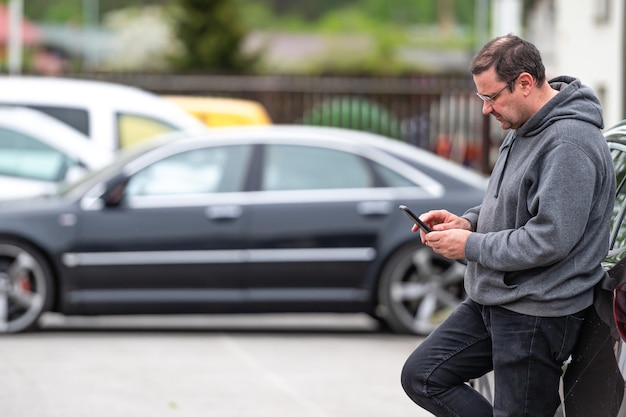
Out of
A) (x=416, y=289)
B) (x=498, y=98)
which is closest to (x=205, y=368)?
(x=416, y=289)

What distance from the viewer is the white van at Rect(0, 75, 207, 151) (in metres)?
14.1

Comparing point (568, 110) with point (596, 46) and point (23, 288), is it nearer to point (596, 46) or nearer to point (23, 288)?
point (23, 288)

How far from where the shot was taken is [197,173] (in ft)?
34.8

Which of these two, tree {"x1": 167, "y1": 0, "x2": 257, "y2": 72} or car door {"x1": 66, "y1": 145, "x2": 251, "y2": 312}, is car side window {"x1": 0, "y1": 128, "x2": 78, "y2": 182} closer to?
car door {"x1": 66, "y1": 145, "x2": 251, "y2": 312}

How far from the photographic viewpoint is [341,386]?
27.3 feet

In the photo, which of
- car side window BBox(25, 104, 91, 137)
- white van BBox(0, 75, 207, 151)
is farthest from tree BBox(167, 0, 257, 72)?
car side window BBox(25, 104, 91, 137)

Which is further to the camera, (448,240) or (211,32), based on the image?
(211,32)

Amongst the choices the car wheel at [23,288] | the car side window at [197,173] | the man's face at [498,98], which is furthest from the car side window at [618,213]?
the car wheel at [23,288]

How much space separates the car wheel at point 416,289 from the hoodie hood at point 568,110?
5830mm

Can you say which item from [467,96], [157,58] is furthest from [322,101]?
[157,58]

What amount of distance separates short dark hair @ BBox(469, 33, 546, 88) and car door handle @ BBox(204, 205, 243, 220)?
6.04m

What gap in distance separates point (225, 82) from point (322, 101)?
230cm

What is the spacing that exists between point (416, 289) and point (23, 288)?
9.54 feet

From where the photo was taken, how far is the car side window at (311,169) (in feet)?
34.7
